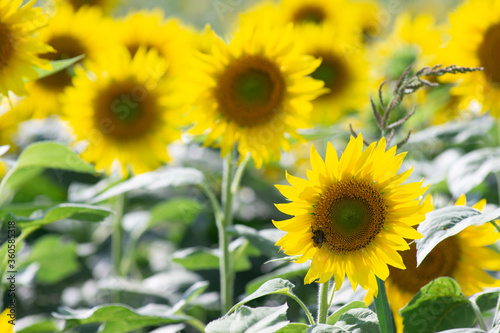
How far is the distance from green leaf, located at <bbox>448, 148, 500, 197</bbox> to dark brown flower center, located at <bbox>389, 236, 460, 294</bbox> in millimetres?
314

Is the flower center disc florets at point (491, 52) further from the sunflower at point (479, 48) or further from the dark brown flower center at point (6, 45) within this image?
the dark brown flower center at point (6, 45)

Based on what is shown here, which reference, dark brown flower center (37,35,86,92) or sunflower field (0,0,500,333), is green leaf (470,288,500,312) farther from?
dark brown flower center (37,35,86,92)

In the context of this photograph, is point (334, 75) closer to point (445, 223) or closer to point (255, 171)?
point (255, 171)

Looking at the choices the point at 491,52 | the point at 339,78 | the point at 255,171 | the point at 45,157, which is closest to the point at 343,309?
the point at 45,157

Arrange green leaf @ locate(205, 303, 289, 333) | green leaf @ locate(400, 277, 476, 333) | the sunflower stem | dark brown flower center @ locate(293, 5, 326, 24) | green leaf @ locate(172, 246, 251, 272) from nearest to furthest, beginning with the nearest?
green leaf @ locate(205, 303, 289, 333) → green leaf @ locate(400, 277, 476, 333) → green leaf @ locate(172, 246, 251, 272) → the sunflower stem → dark brown flower center @ locate(293, 5, 326, 24)

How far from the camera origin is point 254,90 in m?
1.39

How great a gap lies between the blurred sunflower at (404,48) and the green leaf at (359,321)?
1277mm

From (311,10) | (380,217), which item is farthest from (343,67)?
(380,217)

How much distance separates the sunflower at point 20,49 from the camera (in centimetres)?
104

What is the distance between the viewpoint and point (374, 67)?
2189 millimetres

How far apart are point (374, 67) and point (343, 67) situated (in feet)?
0.54

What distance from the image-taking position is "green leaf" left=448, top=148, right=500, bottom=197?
1366 mm

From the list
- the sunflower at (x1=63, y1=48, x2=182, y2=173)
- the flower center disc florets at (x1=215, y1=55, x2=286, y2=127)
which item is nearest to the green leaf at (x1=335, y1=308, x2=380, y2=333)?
the flower center disc florets at (x1=215, y1=55, x2=286, y2=127)

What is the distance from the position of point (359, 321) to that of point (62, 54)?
1.43 m
